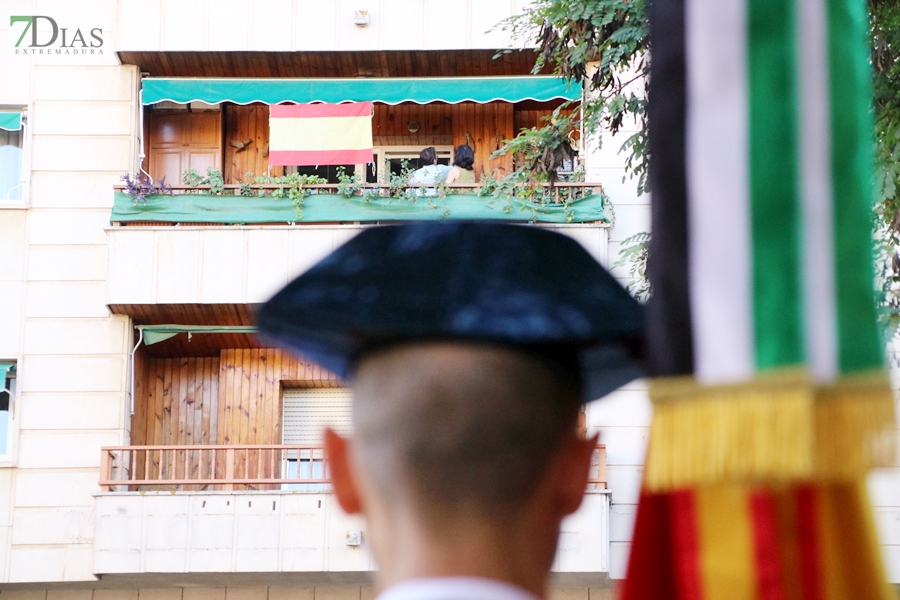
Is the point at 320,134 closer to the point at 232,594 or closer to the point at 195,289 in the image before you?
the point at 195,289

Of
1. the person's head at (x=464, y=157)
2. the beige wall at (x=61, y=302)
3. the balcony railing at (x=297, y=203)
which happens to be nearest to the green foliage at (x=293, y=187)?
the balcony railing at (x=297, y=203)

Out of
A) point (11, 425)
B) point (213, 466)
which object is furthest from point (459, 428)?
point (11, 425)

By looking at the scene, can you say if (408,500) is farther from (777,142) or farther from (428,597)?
(777,142)

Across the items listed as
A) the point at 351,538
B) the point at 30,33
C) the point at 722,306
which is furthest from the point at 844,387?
the point at 30,33

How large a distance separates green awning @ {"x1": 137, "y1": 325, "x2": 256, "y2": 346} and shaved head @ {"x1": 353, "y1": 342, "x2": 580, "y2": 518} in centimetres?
1414

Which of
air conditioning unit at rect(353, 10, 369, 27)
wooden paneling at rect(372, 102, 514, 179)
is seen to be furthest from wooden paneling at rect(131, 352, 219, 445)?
air conditioning unit at rect(353, 10, 369, 27)

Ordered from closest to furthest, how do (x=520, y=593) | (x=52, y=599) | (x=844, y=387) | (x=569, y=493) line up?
(x=844, y=387), (x=520, y=593), (x=569, y=493), (x=52, y=599)

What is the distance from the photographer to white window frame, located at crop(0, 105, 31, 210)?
51.1 feet

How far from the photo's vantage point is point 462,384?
4.78 feet

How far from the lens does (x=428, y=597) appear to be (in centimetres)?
141

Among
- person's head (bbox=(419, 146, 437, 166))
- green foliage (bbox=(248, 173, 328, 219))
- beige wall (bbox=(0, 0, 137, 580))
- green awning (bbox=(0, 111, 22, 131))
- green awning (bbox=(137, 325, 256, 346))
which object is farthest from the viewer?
person's head (bbox=(419, 146, 437, 166))

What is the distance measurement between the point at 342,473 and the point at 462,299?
299 mm

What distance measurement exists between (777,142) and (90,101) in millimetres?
15580

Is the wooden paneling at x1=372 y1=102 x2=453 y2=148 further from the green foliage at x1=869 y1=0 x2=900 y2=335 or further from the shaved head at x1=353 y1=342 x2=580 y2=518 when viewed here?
the shaved head at x1=353 y1=342 x2=580 y2=518
